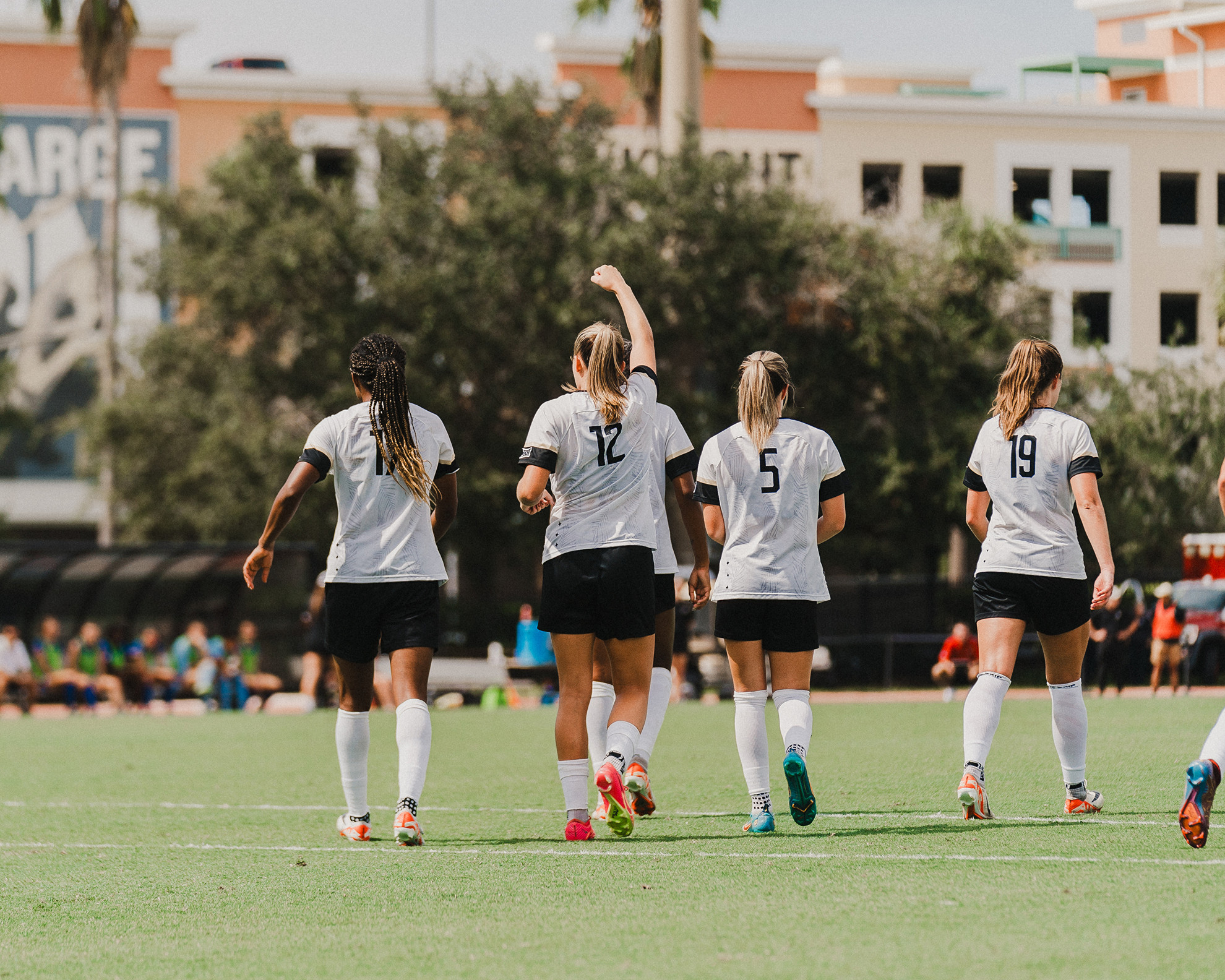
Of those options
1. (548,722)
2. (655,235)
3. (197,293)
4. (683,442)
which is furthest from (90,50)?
(683,442)

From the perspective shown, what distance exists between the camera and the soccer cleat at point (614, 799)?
6371 millimetres

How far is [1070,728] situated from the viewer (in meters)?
7.08

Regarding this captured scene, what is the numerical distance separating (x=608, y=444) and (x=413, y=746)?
143 centimetres

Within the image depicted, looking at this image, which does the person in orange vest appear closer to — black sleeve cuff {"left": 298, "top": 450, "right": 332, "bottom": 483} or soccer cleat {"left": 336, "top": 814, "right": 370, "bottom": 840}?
soccer cleat {"left": 336, "top": 814, "right": 370, "bottom": 840}

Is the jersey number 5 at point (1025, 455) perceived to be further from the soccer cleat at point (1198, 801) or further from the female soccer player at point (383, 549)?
the female soccer player at point (383, 549)

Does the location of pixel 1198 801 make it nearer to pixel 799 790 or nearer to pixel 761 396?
pixel 799 790

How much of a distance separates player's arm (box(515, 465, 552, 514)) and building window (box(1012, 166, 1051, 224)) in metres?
42.9

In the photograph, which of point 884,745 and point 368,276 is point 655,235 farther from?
point 884,745

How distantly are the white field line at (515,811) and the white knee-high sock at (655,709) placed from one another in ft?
1.51

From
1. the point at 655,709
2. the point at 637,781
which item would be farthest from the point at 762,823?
the point at 655,709

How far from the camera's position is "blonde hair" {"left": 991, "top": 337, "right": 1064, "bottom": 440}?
6926mm

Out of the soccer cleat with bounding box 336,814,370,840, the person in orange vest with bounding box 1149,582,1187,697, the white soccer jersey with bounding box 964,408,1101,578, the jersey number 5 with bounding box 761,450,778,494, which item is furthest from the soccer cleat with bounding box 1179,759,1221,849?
the person in orange vest with bounding box 1149,582,1187,697

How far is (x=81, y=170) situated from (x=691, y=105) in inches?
888

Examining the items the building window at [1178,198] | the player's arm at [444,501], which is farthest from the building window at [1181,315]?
the player's arm at [444,501]
